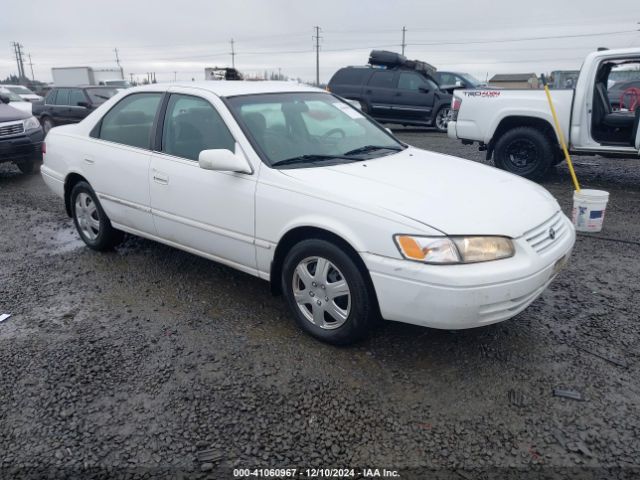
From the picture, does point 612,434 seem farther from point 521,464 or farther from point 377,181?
point 377,181

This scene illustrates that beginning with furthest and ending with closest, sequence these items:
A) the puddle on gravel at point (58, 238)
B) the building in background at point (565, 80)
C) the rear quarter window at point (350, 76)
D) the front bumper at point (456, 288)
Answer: the rear quarter window at point (350, 76), the building in background at point (565, 80), the puddle on gravel at point (58, 238), the front bumper at point (456, 288)

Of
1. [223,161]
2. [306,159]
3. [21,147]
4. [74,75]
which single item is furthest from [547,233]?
[74,75]

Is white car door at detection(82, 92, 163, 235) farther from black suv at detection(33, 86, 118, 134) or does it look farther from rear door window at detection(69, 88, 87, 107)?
rear door window at detection(69, 88, 87, 107)

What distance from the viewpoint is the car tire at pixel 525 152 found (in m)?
7.52

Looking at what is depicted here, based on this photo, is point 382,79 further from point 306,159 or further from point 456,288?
point 456,288

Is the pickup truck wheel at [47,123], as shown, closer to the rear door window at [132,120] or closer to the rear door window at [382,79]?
the rear door window at [382,79]

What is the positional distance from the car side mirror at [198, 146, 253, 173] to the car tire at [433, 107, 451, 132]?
11.9m

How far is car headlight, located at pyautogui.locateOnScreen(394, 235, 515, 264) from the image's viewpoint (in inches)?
105

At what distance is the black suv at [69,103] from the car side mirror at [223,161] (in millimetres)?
11529

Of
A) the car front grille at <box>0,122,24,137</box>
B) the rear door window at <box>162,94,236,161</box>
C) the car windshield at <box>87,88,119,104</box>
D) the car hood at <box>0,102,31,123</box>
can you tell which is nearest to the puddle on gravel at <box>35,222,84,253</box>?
the rear door window at <box>162,94,236,161</box>

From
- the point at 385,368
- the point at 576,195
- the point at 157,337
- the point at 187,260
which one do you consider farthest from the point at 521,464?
the point at 576,195

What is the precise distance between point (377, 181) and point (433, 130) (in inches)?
507

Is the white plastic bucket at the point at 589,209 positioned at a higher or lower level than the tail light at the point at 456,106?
lower

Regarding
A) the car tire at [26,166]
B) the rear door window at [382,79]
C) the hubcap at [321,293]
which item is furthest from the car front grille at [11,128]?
the rear door window at [382,79]
